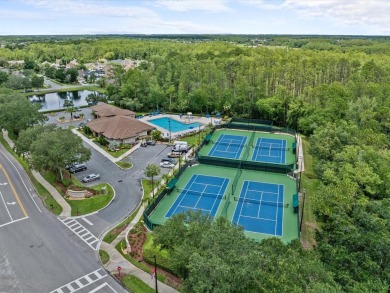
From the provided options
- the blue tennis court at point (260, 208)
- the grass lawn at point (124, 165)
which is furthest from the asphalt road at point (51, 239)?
the blue tennis court at point (260, 208)

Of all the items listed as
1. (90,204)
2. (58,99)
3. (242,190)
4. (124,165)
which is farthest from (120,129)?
(58,99)

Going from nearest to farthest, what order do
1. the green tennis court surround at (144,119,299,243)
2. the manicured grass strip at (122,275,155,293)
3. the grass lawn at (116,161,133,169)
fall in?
Answer: the manicured grass strip at (122,275,155,293), the green tennis court surround at (144,119,299,243), the grass lawn at (116,161,133,169)

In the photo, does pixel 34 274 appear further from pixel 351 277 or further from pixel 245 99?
pixel 245 99

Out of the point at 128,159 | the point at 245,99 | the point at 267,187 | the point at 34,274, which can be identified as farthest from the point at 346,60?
the point at 34,274

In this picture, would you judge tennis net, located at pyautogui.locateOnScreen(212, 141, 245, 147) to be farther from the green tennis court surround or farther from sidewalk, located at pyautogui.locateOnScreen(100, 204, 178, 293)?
sidewalk, located at pyautogui.locateOnScreen(100, 204, 178, 293)

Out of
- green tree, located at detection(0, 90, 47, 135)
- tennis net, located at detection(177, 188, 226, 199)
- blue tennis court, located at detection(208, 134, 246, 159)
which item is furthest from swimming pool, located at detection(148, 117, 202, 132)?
tennis net, located at detection(177, 188, 226, 199)

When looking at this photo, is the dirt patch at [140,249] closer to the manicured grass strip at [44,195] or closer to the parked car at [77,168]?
the manicured grass strip at [44,195]
